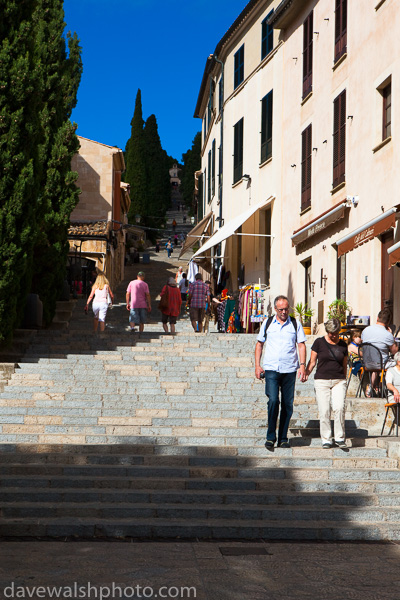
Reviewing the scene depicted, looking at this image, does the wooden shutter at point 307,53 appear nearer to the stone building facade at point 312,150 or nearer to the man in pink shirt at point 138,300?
the stone building facade at point 312,150

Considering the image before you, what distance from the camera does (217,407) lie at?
1292 centimetres

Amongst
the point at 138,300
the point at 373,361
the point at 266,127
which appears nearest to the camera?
the point at 373,361

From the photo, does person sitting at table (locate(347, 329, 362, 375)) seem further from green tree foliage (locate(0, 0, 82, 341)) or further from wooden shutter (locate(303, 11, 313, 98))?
wooden shutter (locate(303, 11, 313, 98))

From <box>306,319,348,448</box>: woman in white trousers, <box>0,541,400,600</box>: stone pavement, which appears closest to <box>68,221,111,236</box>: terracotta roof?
<box>306,319,348,448</box>: woman in white trousers

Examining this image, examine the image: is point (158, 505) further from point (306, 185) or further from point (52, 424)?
point (306, 185)

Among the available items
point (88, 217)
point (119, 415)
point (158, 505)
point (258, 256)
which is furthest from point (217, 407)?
point (88, 217)

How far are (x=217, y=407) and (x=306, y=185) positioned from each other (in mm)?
11227

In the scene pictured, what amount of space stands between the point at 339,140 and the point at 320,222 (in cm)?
188

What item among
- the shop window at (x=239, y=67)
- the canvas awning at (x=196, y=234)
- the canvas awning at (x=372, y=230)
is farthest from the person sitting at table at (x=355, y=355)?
the canvas awning at (x=196, y=234)

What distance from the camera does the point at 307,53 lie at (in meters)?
23.5

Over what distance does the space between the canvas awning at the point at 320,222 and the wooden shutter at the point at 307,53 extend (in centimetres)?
382

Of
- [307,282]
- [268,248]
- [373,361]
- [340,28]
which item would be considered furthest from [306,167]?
[373,361]

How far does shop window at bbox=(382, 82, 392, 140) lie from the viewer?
55.7 feet

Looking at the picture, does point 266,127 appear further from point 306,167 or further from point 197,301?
point 197,301
